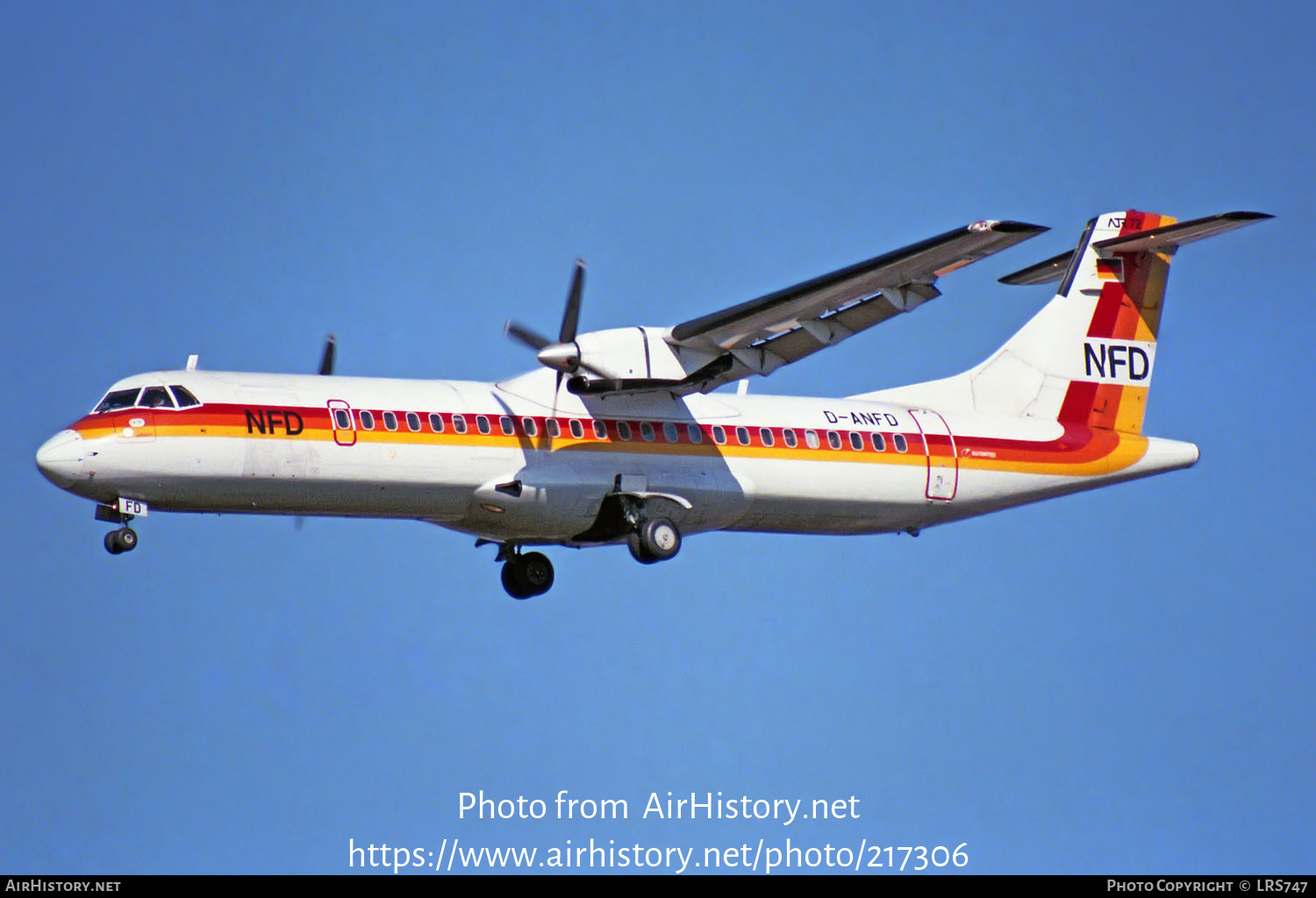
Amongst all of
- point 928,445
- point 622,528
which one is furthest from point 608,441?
point 928,445

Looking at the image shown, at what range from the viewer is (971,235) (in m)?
17.9

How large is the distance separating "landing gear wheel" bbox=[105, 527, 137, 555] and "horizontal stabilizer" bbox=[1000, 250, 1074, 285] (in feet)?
41.8

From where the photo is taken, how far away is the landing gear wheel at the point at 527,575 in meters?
22.3

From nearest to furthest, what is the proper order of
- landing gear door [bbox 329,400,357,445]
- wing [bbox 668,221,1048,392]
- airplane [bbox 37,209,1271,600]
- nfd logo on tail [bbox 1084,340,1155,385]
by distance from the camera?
wing [bbox 668,221,1048,392], airplane [bbox 37,209,1271,600], landing gear door [bbox 329,400,357,445], nfd logo on tail [bbox 1084,340,1155,385]

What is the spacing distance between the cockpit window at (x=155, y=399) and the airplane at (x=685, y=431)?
19 millimetres

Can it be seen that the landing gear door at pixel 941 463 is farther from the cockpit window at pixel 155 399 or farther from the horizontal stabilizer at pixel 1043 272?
the cockpit window at pixel 155 399

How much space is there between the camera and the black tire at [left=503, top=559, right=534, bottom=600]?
22344mm

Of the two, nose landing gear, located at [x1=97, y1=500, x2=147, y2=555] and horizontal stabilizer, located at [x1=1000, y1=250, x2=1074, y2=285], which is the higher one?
horizontal stabilizer, located at [x1=1000, y1=250, x2=1074, y2=285]

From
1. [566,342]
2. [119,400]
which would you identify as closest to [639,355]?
[566,342]

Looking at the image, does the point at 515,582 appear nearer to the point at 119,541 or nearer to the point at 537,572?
the point at 537,572

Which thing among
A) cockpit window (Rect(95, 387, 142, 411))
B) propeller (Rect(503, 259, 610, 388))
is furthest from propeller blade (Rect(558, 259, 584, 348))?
cockpit window (Rect(95, 387, 142, 411))

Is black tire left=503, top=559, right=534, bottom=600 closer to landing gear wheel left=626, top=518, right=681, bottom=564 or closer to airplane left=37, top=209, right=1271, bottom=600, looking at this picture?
airplane left=37, top=209, right=1271, bottom=600

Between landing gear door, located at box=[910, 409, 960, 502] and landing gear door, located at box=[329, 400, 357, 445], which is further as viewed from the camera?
landing gear door, located at box=[910, 409, 960, 502]
